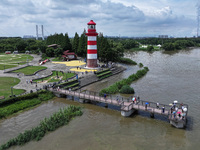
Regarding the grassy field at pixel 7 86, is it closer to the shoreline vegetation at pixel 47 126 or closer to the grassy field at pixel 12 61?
the shoreline vegetation at pixel 47 126

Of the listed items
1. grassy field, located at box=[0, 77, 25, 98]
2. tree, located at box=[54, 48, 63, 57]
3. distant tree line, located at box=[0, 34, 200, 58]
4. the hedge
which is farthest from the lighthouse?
tree, located at box=[54, 48, 63, 57]

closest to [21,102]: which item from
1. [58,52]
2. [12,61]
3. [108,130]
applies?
[108,130]

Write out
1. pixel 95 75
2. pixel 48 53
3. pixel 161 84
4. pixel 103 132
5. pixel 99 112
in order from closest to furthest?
pixel 103 132 → pixel 99 112 → pixel 161 84 → pixel 95 75 → pixel 48 53

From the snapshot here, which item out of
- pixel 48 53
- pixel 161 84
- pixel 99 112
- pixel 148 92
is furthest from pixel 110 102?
pixel 48 53

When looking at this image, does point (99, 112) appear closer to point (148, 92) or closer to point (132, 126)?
point (132, 126)

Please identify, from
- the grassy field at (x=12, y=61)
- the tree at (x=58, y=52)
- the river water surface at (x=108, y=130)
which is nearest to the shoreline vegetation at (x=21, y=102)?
the river water surface at (x=108, y=130)

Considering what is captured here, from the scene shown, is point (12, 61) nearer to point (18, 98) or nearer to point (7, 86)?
point (7, 86)

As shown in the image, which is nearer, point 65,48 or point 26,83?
point 26,83
